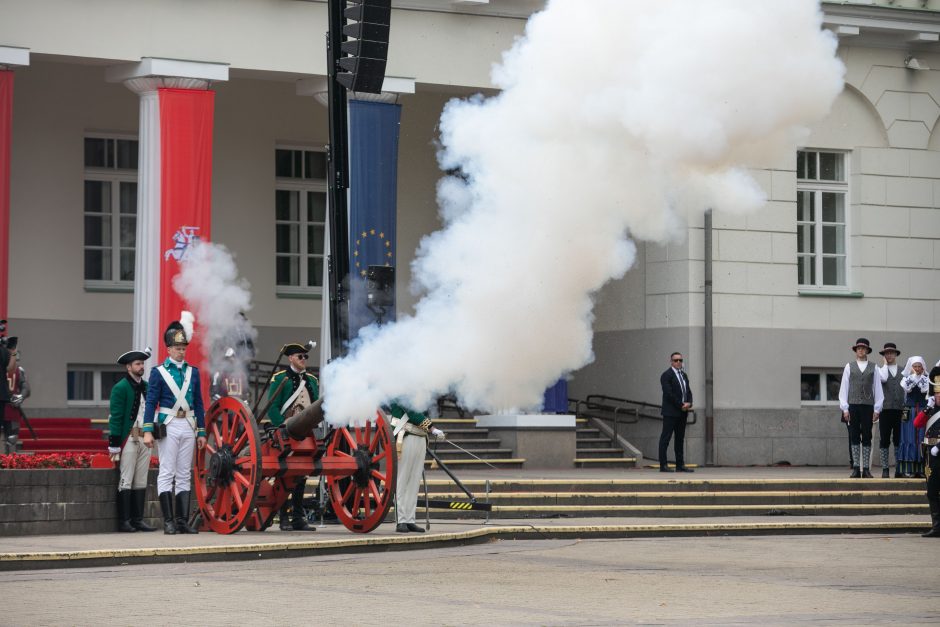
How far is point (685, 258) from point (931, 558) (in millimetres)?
12544

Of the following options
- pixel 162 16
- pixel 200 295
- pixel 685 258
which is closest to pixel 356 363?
pixel 200 295

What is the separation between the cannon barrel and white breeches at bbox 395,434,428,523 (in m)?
1.16

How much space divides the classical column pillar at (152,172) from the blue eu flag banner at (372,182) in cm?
220

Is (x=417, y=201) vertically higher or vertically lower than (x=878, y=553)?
higher

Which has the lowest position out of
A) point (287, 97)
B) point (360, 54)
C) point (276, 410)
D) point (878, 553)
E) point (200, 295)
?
point (878, 553)

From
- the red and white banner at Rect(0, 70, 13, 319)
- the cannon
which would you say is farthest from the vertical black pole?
the red and white banner at Rect(0, 70, 13, 319)

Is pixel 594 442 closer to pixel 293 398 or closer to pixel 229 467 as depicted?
pixel 293 398

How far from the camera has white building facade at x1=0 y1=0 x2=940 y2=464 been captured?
26.1m

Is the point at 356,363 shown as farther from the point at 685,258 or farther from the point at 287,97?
the point at 287,97

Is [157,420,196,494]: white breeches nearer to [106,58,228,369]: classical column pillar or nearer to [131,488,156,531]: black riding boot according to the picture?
[131,488,156,531]: black riding boot

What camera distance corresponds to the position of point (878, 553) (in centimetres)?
1575

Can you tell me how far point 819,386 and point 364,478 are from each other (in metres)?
14.7

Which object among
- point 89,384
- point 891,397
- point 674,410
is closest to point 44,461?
point 89,384

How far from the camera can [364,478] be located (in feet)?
51.4
